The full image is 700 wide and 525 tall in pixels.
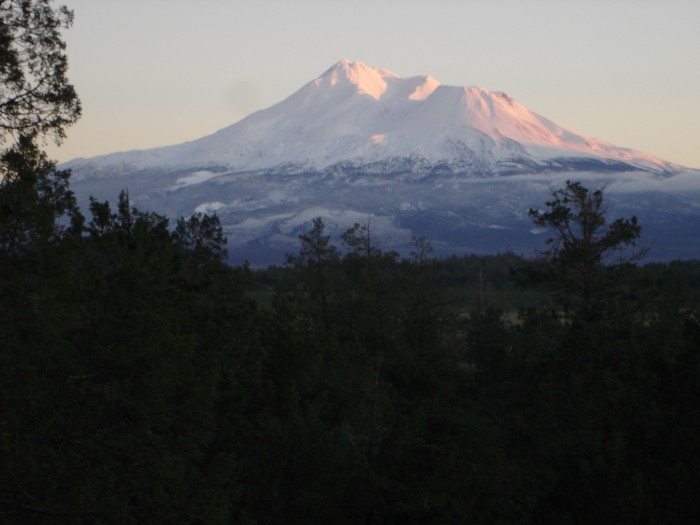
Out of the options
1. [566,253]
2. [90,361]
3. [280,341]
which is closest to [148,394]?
[90,361]

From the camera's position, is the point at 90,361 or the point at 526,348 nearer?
the point at 90,361

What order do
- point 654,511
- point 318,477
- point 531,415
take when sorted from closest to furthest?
point 654,511 < point 318,477 < point 531,415

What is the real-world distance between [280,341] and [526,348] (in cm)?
661

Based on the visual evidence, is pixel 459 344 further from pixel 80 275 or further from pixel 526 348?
pixel 80 275

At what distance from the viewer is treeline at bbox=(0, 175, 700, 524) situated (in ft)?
42.9

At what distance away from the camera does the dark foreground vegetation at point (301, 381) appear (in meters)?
12.7

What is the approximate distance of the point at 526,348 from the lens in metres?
28.1

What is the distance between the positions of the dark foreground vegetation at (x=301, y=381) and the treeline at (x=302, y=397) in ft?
0.14

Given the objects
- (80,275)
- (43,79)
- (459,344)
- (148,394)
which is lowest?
(459,344)

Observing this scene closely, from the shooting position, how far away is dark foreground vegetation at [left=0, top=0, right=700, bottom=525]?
12.7 meters

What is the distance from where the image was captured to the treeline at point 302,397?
1307 cm

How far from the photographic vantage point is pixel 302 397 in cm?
2403

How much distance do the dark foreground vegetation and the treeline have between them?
42 mm

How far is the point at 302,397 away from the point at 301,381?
0.45 m
